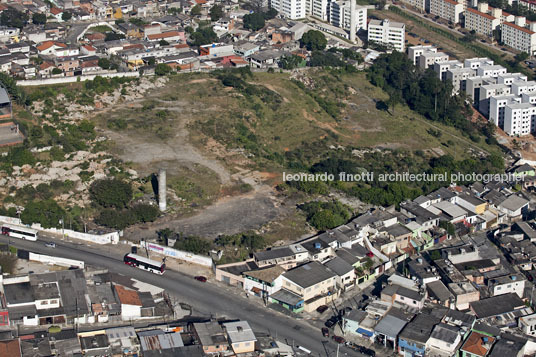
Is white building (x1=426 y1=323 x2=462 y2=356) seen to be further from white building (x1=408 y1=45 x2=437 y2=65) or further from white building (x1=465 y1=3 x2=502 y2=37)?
white building (x1=465 y1=3 x2=502 y2=37)

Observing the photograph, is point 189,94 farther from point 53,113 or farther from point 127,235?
point 127,235

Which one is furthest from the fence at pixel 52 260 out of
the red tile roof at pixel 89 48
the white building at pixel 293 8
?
the white building at pixel 293 8

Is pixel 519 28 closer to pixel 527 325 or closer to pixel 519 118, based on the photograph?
pixel 519 118

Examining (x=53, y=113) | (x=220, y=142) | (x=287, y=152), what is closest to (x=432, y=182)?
(x=287, y=152)

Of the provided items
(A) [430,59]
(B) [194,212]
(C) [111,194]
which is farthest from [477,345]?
(A) [430,59]

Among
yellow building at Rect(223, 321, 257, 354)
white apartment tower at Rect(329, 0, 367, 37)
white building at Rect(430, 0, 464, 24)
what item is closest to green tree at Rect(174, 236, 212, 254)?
yellow building at Rect(223, 321, 257, 354)

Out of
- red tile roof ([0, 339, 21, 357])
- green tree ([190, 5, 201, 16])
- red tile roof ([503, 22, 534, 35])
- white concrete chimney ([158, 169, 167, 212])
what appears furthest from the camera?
red tile roof ([503, 22, 534, 35])
